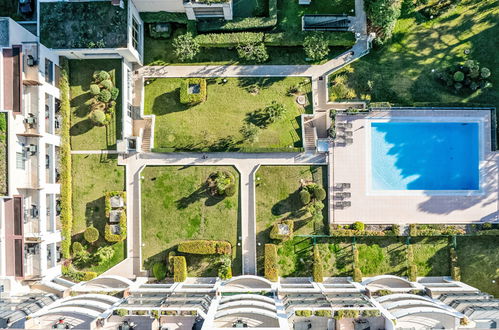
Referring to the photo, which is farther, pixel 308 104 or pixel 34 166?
pixel 308 104

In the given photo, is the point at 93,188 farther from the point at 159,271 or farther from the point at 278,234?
the point at 278,234

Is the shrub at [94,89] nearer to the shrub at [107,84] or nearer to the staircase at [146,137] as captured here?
the shrub at [107,84]

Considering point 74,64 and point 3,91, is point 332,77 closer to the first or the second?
point 74,64

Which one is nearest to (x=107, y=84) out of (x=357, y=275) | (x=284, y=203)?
(x=284, y=203)

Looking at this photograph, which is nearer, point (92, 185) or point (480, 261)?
point (92, 185)

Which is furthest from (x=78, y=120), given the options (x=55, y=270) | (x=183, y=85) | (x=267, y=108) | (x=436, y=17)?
(x=436, y=17)

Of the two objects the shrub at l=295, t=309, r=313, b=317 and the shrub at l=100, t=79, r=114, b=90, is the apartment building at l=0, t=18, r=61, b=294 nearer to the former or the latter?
the shrub at l=100, t=79, r=114, b=90
